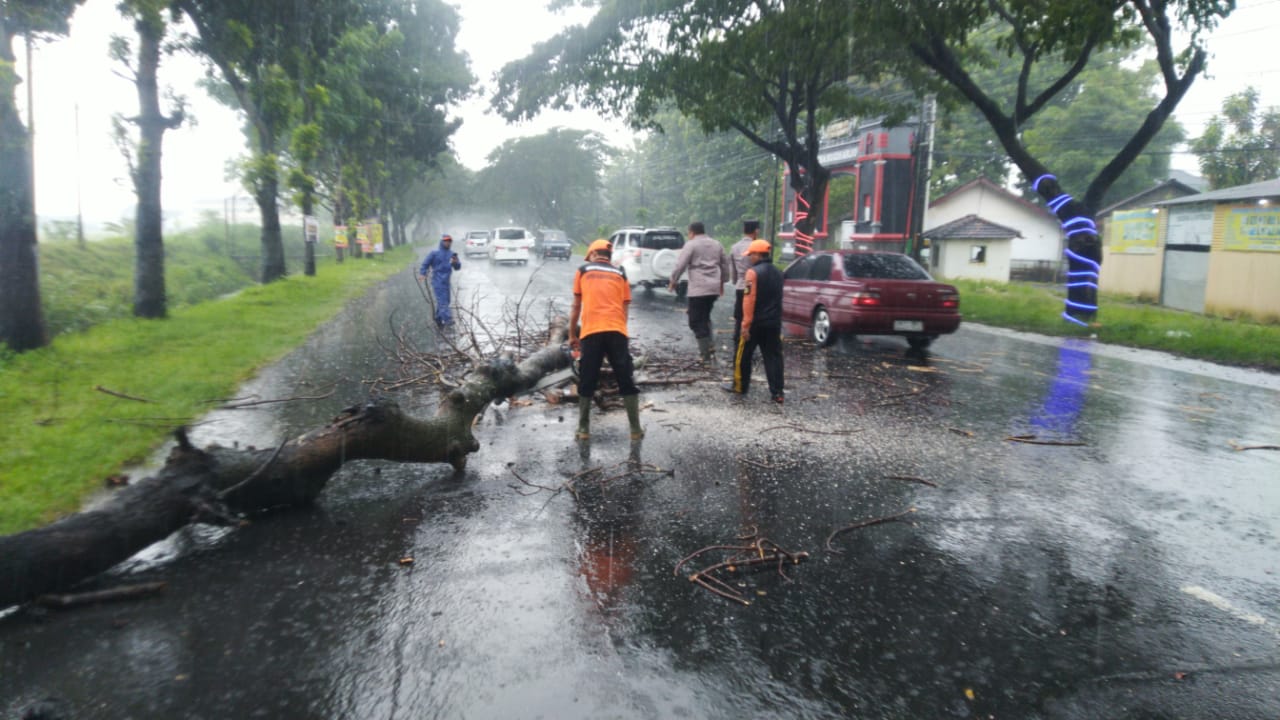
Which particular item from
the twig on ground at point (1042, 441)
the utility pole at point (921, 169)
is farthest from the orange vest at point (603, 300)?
the utility pole at point (921, 169)

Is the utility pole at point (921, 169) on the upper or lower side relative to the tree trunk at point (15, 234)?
upper

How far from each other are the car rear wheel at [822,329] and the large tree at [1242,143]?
Result: 35080mm

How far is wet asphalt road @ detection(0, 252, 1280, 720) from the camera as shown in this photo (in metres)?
3.01

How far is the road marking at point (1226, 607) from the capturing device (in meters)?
3.57

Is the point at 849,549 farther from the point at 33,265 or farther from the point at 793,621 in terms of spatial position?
the point at 33,265

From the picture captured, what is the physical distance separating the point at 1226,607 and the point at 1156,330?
12.6 m

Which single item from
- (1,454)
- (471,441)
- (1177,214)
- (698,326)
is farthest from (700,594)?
(1177,214)

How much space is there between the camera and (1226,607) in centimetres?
372

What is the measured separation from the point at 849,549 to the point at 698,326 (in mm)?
6835

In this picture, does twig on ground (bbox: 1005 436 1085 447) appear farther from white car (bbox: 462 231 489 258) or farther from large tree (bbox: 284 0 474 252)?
white car (bbox: 462 231 489 258)

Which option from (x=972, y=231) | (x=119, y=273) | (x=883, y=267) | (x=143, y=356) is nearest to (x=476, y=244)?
(x=119, y=273)

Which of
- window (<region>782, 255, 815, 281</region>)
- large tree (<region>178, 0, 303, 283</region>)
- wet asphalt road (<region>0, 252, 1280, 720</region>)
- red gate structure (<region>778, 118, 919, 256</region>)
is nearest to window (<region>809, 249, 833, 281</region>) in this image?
window (<region>782, 255, 815, 281</region>)

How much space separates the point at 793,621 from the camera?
358 centimetres

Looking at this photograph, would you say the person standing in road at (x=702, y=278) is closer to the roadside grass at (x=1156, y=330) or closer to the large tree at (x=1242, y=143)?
the roadside grass at (x=1156, y=330)
